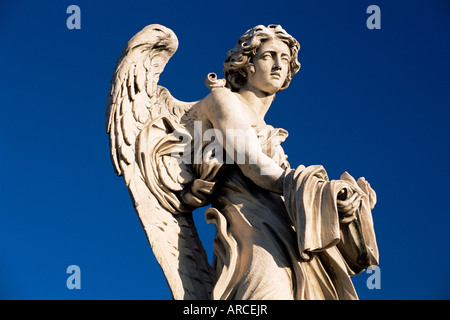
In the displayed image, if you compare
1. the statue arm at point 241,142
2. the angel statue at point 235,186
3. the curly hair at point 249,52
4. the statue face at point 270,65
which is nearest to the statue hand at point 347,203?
the angel statue at point 235,186

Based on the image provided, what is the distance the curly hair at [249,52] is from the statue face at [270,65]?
0.05 metres

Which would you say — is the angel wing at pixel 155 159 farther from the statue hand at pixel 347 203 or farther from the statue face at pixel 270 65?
the statue hand at pixel 347 203

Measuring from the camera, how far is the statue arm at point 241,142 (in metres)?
6.02

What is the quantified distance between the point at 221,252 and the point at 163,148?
1.02 meters

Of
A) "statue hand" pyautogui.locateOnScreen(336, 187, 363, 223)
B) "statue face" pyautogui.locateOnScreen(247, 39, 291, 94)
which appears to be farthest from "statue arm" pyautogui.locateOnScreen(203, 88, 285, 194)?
"statue hand" pyautogui.locateOnScreen(336, 187, 363, 223)

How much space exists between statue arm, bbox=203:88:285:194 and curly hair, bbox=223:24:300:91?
1.32 ft

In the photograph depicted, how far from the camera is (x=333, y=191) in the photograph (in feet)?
18.8

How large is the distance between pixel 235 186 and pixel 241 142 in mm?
369

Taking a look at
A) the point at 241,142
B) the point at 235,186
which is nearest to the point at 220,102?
the point at 241,142

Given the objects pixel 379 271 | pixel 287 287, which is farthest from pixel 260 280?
pixel 379 271

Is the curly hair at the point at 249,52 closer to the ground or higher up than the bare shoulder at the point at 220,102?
higher up

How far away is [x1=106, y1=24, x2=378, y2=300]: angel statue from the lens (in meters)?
5.76

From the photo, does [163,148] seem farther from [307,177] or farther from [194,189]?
[307,177]

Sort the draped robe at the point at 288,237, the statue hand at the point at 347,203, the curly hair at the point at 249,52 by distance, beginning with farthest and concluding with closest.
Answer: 1. the curly hair at the point at 249,52
2. the statue hand at the point at 347,203
3. the draped robe at the point at 288,237
